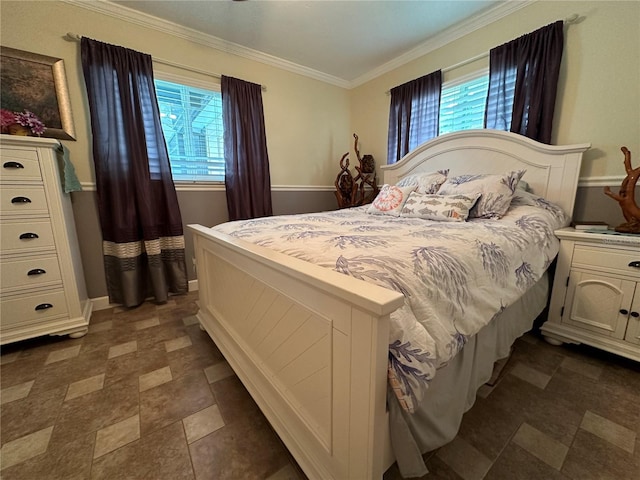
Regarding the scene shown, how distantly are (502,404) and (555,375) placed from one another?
0.47 metres

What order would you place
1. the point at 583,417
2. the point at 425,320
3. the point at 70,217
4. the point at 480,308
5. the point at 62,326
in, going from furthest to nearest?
the point at 70,217 < the point at 62,326 < the point at 583,417 < the point at 480,308 < the point at 425,320

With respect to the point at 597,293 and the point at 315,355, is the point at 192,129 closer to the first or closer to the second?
the point at 315,355

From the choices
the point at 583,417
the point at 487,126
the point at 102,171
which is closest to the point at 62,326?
the point at 102,171

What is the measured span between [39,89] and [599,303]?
156 inches

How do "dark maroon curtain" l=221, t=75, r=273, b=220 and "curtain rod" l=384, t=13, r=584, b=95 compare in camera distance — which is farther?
"dark maroon curtain" l=221, t=75, r=273, b=220

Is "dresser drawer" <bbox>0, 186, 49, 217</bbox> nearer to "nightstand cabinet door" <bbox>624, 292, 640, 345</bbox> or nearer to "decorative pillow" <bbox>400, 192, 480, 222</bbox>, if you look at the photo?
"decorative pillow" <bbox>400, 192, 480, 222</bbox>

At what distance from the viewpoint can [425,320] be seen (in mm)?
726

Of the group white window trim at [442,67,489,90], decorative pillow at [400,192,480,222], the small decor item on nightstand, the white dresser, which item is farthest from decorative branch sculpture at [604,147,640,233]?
the white dresser

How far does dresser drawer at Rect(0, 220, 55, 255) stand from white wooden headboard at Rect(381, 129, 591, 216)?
3.03 meters

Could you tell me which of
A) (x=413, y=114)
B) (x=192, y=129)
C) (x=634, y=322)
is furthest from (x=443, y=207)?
(x=192, y=129)

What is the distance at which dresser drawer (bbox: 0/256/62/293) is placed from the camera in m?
1.57

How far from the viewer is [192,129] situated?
2.55m

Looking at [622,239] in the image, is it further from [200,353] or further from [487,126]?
[200,353]

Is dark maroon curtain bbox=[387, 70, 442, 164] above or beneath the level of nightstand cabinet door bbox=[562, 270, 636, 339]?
above
